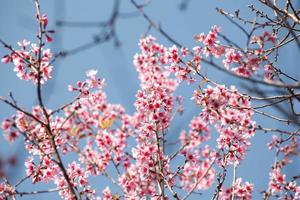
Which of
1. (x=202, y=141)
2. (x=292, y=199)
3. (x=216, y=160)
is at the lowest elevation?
(x=292, y=199)

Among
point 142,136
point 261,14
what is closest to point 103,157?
point 142,136

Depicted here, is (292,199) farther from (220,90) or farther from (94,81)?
(94,81)

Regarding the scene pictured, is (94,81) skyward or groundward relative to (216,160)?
skyward

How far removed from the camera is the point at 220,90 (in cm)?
582

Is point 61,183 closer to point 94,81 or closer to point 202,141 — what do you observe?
point 94,81

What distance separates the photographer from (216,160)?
627 centimetres

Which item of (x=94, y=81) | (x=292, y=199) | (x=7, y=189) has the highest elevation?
(x=94, y=81)

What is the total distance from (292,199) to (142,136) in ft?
9.33

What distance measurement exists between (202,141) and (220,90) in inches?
150

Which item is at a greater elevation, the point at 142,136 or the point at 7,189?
the point at 142,136

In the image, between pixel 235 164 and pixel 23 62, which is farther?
pixel 235 164

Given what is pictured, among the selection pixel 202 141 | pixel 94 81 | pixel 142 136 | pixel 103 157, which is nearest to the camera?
pixel 94 81

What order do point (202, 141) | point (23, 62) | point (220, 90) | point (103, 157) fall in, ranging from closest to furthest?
point (23, 62) → point (220, 90) → point (103, 157) → point (202, 141)

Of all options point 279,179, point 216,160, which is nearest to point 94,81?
point 216,160
